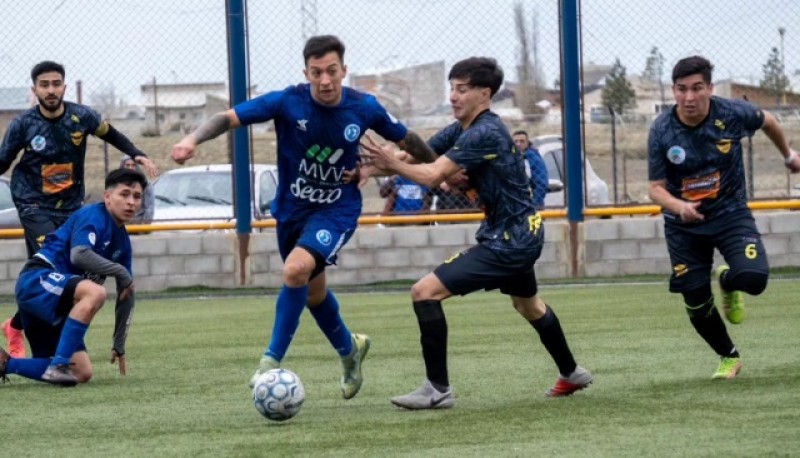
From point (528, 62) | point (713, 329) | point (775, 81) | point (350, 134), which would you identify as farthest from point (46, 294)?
point (775, 81)

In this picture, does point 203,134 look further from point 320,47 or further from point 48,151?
point 48,151

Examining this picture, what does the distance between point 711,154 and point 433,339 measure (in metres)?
1.96

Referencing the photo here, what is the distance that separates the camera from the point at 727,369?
8.01 meters

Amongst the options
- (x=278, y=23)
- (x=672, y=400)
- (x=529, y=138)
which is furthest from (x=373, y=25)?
(x=672, y=400)

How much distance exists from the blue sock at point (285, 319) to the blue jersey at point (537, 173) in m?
9.34

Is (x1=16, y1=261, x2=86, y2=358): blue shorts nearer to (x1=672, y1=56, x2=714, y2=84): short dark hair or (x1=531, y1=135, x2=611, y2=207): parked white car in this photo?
(x1=672, y1=56, x2=714, y2=84): short dark hair

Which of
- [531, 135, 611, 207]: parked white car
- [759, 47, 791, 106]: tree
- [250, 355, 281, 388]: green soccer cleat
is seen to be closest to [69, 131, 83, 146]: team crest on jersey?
[250, 355, 281, 388]: green soccer cleat

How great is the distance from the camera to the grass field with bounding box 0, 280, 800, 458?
6.06m

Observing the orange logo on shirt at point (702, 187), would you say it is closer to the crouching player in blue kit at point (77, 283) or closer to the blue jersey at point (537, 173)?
the crouching player in blue kit at point (77, 283)

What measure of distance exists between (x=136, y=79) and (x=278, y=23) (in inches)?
72.0

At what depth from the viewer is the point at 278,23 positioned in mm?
17797

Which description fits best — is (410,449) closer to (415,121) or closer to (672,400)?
(672,400)

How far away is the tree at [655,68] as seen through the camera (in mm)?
17656

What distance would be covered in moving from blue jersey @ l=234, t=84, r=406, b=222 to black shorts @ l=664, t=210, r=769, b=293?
64.8 inches
